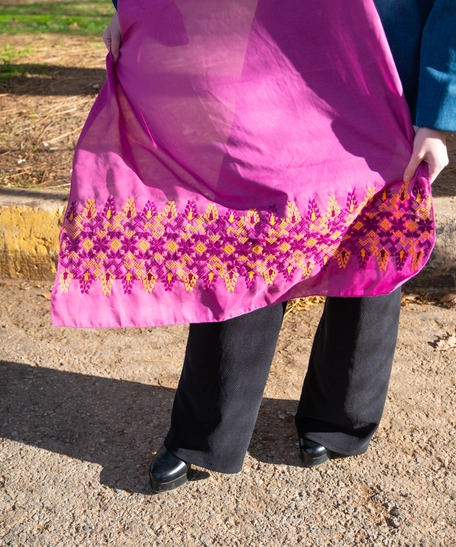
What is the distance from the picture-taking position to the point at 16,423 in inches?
98.5

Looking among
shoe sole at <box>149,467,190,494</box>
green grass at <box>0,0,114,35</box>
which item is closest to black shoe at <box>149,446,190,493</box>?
shoe sole at <box>149,467,190,494</box>

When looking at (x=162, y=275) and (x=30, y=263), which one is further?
(x=30, y=263)

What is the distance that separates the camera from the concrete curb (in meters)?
3.32

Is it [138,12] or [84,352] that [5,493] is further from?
[138,12]

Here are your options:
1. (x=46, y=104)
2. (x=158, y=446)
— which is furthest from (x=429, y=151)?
(x=46, y=104)

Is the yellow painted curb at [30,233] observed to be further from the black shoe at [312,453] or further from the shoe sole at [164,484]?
the black shoe at [312,453]

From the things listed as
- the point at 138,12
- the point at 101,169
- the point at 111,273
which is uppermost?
the point at 138,12

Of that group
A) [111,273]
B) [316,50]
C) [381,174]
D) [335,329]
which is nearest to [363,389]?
[335,329]

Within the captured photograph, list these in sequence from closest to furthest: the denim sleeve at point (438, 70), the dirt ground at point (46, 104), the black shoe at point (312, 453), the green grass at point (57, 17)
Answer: the denim sleeve at point (438, 70) → the black shoe at point (312, 453) → the dirt ground at point (46, 104) → the green grass at point (57, 17)

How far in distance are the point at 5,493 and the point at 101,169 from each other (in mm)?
1021

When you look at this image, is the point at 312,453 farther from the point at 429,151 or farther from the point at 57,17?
the point at 57,17

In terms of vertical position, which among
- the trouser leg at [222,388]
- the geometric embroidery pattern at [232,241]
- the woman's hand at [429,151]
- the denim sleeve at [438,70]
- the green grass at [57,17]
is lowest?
the green grass at [57,17]

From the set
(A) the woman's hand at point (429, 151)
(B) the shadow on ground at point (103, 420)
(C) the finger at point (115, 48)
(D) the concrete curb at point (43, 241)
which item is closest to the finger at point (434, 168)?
(A) the woman's hand at point (429, 151)

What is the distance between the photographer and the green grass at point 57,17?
277 inches
